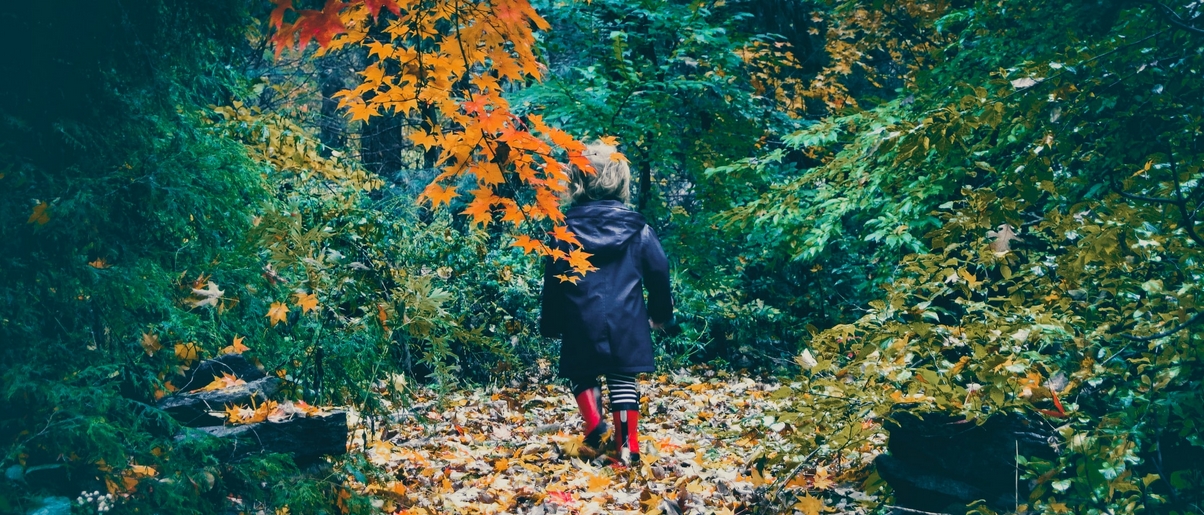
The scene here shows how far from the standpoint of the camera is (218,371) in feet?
12.1

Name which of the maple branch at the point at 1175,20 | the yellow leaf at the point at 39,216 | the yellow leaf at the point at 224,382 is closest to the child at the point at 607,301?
the yellow leaf at the point at 224,382

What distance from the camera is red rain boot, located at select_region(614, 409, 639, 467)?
4668 mm

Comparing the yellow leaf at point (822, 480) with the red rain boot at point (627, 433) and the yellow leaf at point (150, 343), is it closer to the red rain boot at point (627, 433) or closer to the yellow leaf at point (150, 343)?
the red rain boot at point (627, 433)

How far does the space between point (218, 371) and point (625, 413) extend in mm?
2175

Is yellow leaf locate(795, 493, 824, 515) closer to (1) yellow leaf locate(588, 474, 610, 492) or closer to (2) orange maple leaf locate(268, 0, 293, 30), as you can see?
(1) yellow leaf locate(588, 474, 610, 492)

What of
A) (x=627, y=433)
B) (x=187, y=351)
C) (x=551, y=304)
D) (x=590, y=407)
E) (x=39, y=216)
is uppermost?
(x=39, y=216)

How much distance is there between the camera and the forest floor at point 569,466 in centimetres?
385

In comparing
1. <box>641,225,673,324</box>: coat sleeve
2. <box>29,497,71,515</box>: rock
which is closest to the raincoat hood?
<box>641,225,673,324</box>: coat sleeve

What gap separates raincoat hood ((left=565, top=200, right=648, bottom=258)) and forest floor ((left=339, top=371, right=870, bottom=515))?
4.03 feet

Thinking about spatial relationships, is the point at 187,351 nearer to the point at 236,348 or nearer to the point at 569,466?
the point at 236,348

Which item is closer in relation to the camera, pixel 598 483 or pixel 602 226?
pixel 598 483

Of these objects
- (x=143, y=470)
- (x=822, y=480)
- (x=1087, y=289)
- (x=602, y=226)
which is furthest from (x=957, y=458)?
(x=143, y=470)

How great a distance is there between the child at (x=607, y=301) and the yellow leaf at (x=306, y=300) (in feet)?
5.07

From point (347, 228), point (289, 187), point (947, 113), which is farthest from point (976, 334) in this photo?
point (289, 187)
